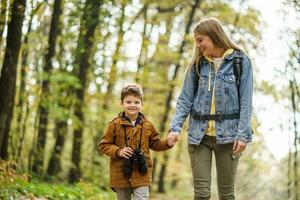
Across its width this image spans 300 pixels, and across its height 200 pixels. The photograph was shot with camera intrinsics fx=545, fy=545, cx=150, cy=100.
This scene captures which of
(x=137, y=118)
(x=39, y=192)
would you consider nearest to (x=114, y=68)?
(x=39, y=192)

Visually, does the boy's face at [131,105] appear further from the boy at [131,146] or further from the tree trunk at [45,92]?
the tree trunk at [45,92]

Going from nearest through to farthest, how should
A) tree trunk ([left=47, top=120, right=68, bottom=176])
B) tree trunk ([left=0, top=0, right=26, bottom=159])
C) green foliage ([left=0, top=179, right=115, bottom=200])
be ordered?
green foliage ([left=0, top=179, right=115, bottom=200])
tree trunk ([left=0, top=0, right=26, bottom=159])
tree trunk ([left=47, top=120, right=68, bottom=176])

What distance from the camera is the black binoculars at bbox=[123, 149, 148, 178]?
531 centimetres

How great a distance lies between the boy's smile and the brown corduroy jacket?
0.07 m

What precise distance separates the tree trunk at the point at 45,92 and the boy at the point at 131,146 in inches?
255

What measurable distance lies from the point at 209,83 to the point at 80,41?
6965 millimetres

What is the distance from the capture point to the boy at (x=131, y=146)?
Result: 5.35m

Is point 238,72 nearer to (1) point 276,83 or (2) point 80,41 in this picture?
(2) point 80,41

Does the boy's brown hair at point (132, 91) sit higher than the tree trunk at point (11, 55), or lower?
lower

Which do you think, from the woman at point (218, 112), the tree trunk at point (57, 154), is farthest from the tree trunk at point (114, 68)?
the woman at point (218, 112)

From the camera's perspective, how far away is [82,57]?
44.3ft

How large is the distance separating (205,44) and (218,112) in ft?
2.28

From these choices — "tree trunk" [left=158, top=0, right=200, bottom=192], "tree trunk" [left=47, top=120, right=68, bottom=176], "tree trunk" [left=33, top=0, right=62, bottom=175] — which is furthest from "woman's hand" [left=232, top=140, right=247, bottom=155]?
"tree trunk" [left=158, top=0, right=200, bottom=192]

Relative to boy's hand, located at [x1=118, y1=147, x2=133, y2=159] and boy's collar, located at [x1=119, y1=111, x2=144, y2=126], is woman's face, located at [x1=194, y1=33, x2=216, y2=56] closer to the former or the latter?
boy's collar, located at [x1=119, y1=111, x2=144, y2=126]
